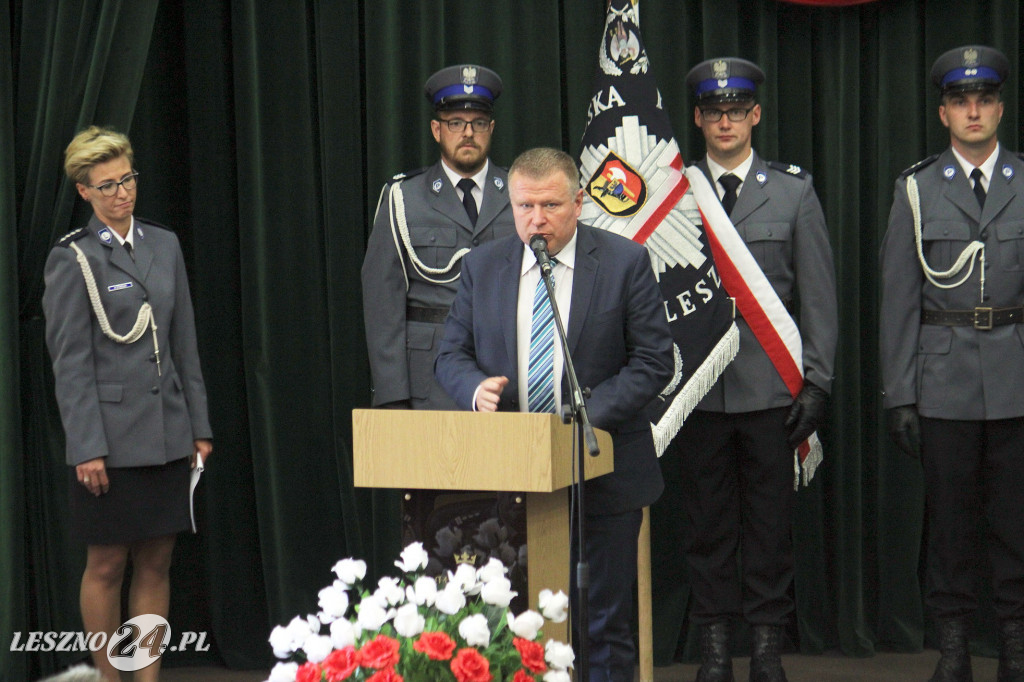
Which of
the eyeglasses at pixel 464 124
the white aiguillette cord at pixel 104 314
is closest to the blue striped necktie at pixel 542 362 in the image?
the eyeglasses at pixel 464 124

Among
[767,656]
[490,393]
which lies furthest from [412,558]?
[767,656]

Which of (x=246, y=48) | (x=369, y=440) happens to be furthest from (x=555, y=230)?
(x=246, y=48)

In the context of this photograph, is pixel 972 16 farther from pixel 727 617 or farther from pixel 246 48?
pixel 246 48

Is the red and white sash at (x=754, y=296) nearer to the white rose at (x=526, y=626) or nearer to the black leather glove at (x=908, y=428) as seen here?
the black leather glove at (x=908, y=428)

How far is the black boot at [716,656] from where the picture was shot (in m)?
3.85

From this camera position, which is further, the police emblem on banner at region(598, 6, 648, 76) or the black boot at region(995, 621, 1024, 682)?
the police emblem on banner at region(598, 6, 648, 76)

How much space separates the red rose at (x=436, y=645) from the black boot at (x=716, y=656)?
2.08 meters

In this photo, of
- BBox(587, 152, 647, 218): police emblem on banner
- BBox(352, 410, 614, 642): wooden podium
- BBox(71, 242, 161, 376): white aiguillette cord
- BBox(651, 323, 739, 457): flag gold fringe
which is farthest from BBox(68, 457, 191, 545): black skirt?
BBox(587, 152, 647, 218): police emblem on banner

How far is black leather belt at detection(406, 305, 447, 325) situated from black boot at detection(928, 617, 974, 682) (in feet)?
6.17

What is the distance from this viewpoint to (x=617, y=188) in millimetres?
3877

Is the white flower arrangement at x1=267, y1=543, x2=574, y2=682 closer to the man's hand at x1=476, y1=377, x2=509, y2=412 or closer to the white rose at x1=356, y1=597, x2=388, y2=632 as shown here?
the white rose at x1=356, y1=597, x2=388, y2=632

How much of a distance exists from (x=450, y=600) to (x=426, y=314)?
1806 mm

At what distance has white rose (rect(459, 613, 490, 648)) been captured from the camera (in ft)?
6.56

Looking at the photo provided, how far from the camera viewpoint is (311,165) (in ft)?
14.7
